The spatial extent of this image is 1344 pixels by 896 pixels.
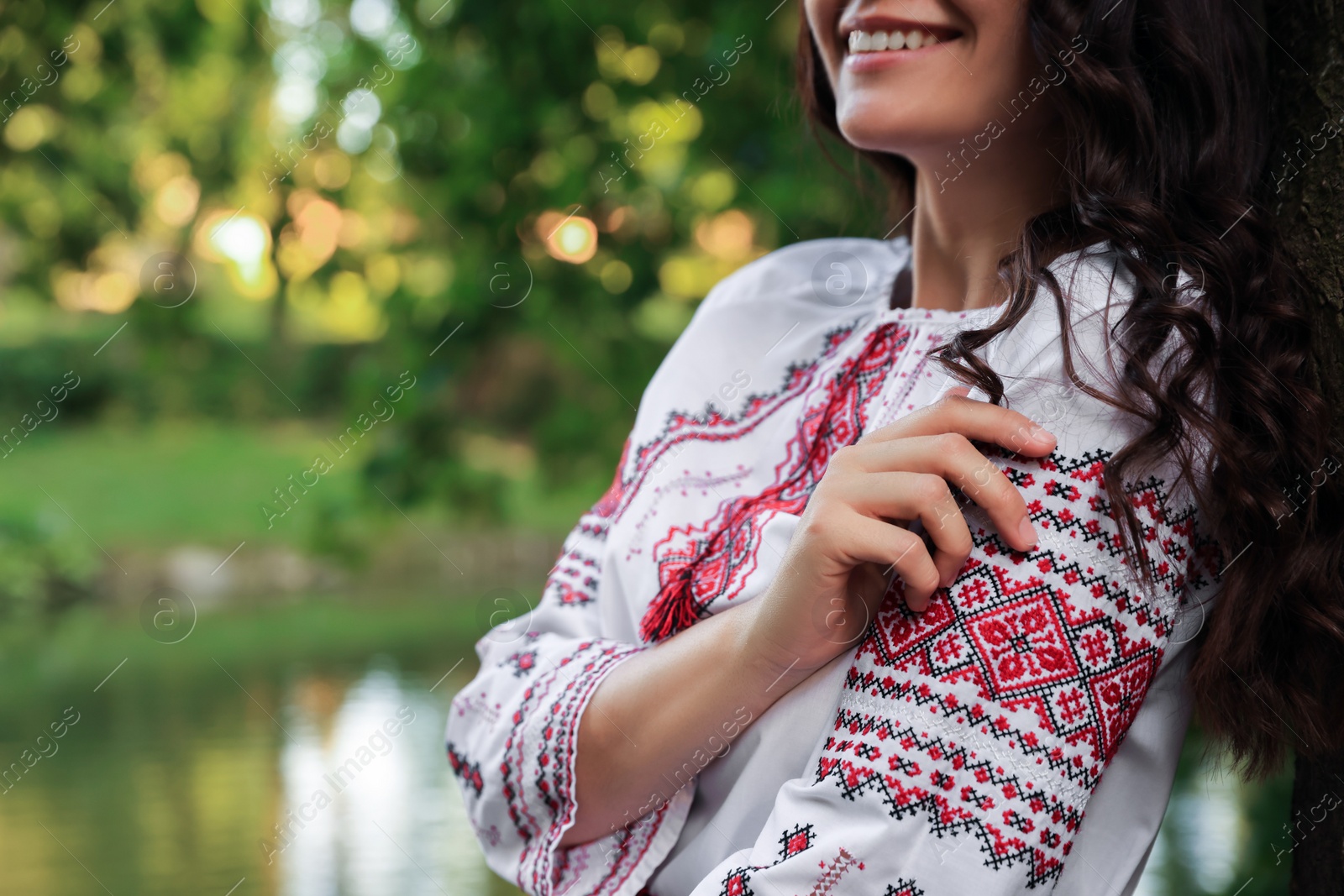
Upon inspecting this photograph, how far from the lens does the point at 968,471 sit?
72 centimetres

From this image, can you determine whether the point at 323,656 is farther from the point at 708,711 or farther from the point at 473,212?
the point at 708,711

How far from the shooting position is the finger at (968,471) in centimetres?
72

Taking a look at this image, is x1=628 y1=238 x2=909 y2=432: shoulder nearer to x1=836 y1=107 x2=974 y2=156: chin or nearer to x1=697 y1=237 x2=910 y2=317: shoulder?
x1=697 y1=237 x2=910 y2=317: shoulder

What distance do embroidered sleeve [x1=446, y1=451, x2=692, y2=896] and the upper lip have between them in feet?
1.49

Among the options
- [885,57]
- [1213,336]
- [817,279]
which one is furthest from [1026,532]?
[817,279]

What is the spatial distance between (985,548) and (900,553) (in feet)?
0.20

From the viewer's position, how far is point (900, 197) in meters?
1.26

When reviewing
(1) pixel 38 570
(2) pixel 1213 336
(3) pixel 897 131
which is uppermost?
(1) pixel 38 570

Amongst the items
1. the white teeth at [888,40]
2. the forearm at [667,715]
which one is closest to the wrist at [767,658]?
the forearm at [667,715]

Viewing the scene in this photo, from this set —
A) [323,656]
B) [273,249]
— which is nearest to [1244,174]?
[273,249]

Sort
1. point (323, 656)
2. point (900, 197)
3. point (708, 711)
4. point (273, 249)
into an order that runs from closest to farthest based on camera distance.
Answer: point (708, 711), point (900, 197), point (273, 249), point (323, 656)

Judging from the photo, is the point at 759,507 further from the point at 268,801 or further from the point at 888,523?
the point at 268,801

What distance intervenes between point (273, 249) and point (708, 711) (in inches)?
96.6

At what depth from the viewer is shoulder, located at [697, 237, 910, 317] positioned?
1152 mm
